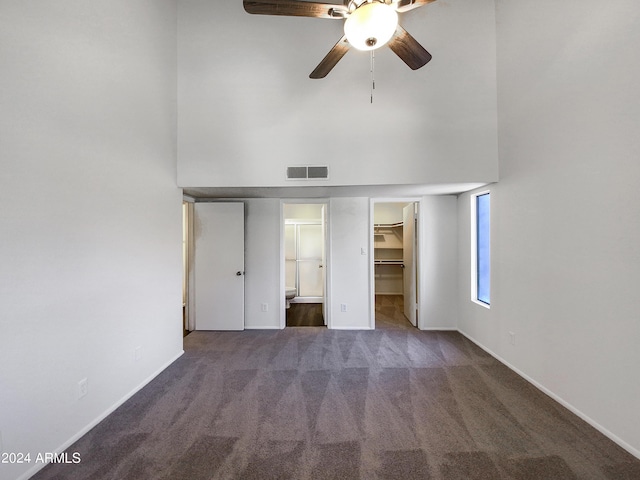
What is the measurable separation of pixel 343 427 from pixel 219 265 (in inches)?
112

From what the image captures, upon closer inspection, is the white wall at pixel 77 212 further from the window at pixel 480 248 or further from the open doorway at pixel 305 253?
the window at pixel 480 248

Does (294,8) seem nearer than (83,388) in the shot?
Yes

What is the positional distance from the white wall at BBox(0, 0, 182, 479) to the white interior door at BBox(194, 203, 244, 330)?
1125 mm

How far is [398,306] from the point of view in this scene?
540 centimetres

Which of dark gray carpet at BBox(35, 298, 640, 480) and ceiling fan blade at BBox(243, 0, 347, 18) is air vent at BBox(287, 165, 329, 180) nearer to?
ceiling fan blade at BBox(243, 0, 347, 18)

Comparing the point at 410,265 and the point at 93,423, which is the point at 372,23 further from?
the point at 410,265

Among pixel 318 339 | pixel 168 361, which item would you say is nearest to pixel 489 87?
pixel 318 339

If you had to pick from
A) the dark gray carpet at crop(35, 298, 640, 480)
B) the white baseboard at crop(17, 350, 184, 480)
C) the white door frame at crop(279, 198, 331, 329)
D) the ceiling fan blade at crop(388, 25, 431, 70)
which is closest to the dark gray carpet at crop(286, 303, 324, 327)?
the white door frame at crop(279, 198, 331, 329)

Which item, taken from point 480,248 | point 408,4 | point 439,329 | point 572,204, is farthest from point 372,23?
point 439,329

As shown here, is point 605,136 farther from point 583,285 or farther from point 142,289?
point 142,289

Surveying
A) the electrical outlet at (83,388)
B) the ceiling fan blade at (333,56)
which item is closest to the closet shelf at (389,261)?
the ceiling fan blade at (333,56)

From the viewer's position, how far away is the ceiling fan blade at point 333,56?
1.83 metres

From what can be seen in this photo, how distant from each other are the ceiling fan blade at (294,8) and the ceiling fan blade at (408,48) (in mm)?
393

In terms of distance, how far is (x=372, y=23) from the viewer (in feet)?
4.81
